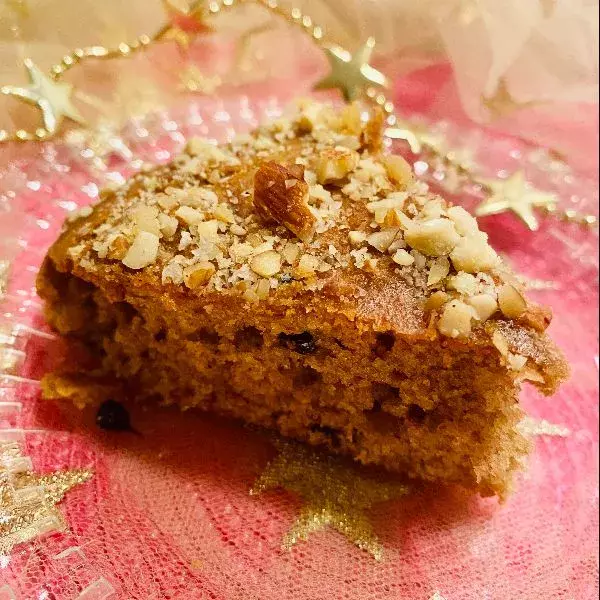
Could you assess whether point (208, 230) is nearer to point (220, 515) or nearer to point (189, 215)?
point (189, 215)

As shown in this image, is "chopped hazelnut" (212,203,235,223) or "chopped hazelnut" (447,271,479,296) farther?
"chopped hazelnut" (212,203,235,223)

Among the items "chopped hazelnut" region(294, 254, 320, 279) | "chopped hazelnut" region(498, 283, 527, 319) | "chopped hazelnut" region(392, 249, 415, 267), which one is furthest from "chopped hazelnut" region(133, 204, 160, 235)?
"chopped hazelnut" region(498, 283, 527, 319)

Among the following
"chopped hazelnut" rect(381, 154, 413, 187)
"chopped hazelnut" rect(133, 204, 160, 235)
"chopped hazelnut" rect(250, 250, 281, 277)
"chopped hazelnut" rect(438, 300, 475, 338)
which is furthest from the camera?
"chopped hazelnut" rect(381, 154, 413, 187)

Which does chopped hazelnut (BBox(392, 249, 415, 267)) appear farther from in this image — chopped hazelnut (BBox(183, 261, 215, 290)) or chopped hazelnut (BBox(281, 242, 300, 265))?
chopped hazelnut (BBox(183, 261, 215, 290))

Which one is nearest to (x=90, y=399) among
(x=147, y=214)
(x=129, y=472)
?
(x=129, y=472)

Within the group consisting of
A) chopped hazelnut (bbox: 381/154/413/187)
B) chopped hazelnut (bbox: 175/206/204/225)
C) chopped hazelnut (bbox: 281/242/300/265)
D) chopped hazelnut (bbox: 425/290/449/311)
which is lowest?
chopped hazelnut (bbox: 175/206/204/225)

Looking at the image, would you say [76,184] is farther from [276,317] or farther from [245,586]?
[245,586]

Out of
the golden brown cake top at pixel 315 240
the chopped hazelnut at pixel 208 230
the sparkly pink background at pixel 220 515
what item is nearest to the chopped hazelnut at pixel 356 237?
the golden brown cake top at pixel 315 240

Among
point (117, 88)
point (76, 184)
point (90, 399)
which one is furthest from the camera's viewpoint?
point (117, 88)

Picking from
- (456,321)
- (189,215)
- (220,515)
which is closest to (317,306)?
(456,321)
